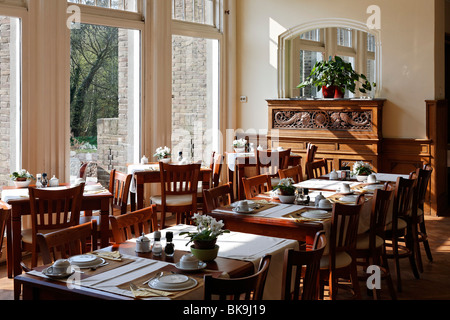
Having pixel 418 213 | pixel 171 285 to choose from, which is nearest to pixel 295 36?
pixel 418 213

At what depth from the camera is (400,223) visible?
18.9 feet

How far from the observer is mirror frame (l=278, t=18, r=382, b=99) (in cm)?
902

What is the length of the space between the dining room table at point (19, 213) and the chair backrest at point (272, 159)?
116 inches

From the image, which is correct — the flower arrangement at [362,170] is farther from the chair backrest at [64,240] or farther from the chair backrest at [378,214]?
the chair backrest at [64,240]

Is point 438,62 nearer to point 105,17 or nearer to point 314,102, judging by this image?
point 314,102

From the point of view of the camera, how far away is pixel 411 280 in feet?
18.5

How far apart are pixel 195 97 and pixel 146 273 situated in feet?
22.0

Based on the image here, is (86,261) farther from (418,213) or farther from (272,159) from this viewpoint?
(272,159)

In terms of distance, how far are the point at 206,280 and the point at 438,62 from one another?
7593 millimetres

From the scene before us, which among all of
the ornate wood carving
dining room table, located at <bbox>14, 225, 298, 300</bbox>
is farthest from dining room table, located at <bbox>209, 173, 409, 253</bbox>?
the ornate wood carving

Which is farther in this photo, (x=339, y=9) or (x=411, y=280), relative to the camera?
(x=339, y=9)

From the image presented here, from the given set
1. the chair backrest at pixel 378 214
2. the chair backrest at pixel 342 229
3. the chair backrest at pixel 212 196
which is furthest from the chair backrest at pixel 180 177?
the chair backrest at pixel 342 229

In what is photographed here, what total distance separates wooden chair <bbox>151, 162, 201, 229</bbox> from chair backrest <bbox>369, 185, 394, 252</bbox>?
2500 millimetres
